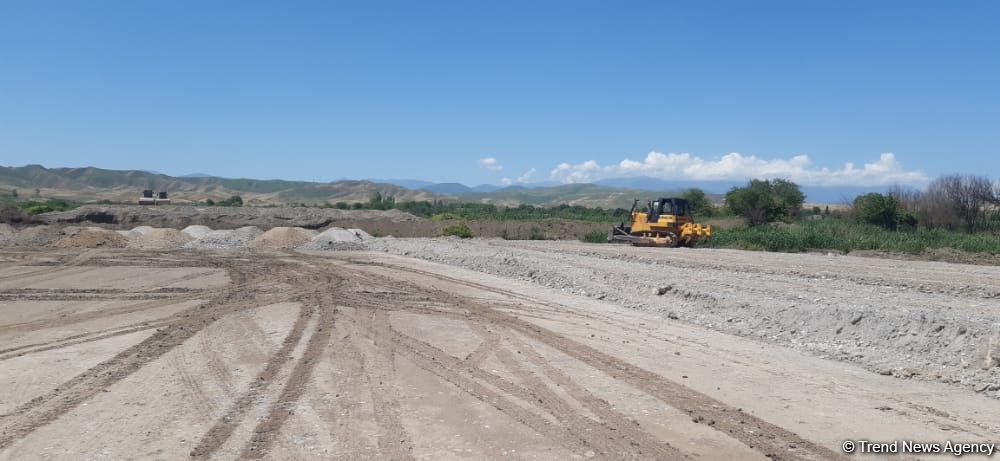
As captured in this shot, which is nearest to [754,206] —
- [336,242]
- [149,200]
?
[336,242]

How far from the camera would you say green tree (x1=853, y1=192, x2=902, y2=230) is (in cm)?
4141

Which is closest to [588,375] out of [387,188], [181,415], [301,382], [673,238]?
[301,382]

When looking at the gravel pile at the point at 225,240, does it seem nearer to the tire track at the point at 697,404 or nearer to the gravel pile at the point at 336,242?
the gravel pile at the point at 336,242

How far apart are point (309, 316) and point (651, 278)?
8718 millimetres

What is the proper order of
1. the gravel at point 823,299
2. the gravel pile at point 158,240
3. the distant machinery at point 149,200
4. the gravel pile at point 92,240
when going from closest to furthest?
the gravel at point 823,299, the gravel pile at point 92,240, the gravel pile at point 158,240, the distant machinery at point 149,200

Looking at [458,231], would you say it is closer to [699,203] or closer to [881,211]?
[881,211]

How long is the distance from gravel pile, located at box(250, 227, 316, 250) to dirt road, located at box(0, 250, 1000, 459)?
2194 centimetres

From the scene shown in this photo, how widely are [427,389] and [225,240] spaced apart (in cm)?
3272

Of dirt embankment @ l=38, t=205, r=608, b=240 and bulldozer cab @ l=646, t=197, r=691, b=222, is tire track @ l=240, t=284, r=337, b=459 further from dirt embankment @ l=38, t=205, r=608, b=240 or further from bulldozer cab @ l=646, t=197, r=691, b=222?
dirt embankment @ l=38, t=205, r=608, b=240

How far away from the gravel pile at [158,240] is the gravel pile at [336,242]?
6517 mm

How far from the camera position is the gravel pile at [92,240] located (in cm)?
3444

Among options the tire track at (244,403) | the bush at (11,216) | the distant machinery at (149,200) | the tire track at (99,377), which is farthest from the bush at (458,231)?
the distant machinery at (149,200)

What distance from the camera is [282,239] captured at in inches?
1501

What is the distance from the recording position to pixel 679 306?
49.2ft
